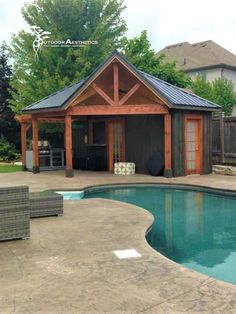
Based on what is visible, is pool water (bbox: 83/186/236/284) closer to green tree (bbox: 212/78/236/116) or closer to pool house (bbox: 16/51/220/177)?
pool house (bbox: 16/51/220/177)

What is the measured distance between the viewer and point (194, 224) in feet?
26.6

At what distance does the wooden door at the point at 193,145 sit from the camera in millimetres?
14852

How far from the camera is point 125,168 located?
1535 centimetres

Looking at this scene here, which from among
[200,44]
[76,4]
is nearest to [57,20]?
[76,4]

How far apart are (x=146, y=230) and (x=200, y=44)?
1398 inches

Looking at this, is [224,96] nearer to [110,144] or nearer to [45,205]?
[110,144]

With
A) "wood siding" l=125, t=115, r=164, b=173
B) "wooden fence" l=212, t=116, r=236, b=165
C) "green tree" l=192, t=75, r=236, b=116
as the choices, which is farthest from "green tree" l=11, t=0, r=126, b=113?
"green tree" l=192, t=75, r=236, b=116

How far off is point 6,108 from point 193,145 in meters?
14.4

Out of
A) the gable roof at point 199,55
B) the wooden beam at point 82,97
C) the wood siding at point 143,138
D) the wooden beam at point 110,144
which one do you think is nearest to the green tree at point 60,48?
the wooden beam at point 110,144

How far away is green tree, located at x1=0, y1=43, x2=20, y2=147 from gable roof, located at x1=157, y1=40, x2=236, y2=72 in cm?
1728

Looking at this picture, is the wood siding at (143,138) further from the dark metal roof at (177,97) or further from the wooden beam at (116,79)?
the wooden beam at (116,79)

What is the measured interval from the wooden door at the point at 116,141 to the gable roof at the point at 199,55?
21.7 metres

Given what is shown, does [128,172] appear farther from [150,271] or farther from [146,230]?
[150,271]

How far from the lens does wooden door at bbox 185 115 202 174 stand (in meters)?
14.9
